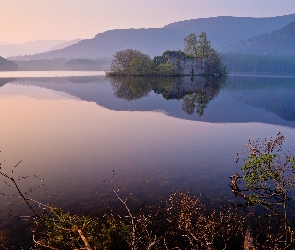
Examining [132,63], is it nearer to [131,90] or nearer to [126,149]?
[131,90]

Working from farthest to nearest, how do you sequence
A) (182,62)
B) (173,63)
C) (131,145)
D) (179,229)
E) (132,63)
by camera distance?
(182,62)
(173,63)
(132,63)
(131,145)
(179,229)

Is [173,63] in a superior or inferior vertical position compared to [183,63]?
inferior

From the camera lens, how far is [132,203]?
11914 mm

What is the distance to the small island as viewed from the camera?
11031cm

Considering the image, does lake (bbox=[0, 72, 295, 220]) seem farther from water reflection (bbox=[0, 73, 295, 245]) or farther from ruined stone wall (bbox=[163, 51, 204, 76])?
ruined stone wall (bbox=[163, 51, 204, 76])

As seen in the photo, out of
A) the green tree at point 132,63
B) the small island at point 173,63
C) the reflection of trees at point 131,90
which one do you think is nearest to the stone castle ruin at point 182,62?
the small island at point 173,63

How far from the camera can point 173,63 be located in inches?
4537

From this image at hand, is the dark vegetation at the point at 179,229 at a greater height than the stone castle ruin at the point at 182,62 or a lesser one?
lesser

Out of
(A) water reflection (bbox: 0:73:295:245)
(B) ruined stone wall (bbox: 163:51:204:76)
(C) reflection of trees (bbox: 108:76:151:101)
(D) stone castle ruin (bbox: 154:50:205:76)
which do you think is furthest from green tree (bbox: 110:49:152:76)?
(A) water reflection (bbox: 0:73:295:245)

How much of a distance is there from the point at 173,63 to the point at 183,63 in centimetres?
577

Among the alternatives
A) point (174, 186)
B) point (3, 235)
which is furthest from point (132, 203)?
point (3, 235)

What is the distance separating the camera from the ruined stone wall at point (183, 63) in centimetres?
11406

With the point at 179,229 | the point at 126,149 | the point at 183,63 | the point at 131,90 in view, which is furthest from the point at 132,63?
the point at 179,229

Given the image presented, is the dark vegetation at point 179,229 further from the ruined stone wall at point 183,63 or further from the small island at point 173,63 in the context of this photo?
the ruined stone wall at point 183,63
